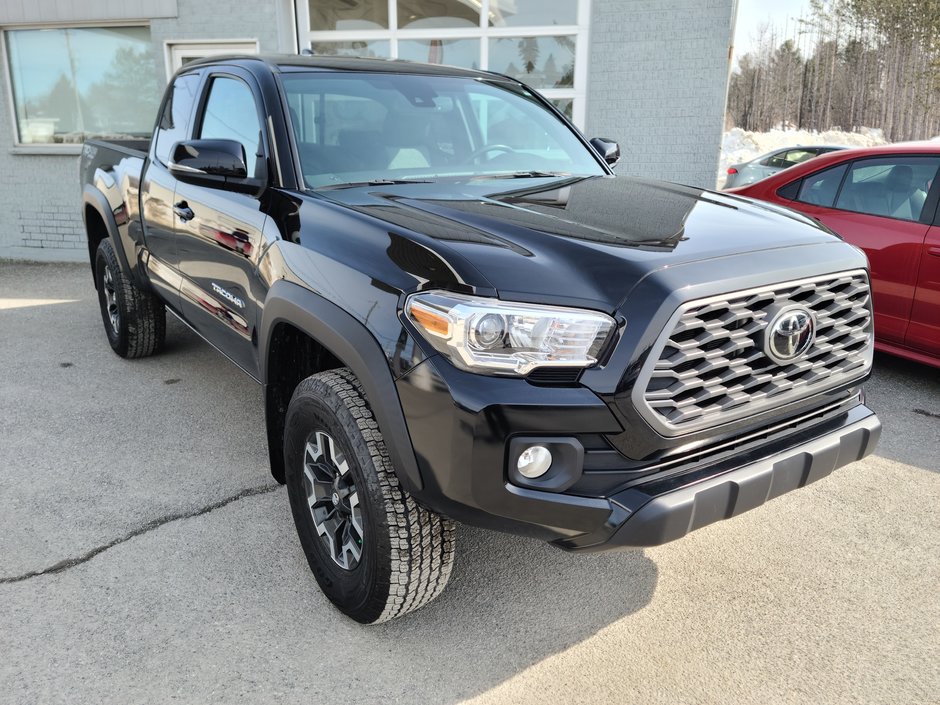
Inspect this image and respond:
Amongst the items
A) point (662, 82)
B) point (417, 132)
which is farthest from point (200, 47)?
point (417, 132)

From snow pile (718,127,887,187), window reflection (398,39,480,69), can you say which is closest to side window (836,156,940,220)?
window reflection (398,39,480,69)

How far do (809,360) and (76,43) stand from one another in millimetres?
9667

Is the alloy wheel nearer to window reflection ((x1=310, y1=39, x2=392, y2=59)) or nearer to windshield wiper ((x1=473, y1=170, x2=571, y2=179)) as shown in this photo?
windshield wiper ((x1=473, y1=170, x2=571, y2=179))

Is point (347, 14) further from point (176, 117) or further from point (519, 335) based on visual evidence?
point (519, 335)

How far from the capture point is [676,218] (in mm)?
2557

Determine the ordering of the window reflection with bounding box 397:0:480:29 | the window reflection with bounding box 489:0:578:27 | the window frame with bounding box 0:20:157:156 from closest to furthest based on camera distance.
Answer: the window reflection with bounding box 489:0:578:27 < the window reflection with bounding box 397:0:480:29 < the window frame with bounding box 0:20:157:156

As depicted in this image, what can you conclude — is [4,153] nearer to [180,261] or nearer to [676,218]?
[180,261]

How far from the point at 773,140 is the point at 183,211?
37.3 m

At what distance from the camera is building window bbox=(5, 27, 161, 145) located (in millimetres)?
9141

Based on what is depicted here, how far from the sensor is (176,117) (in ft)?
13.9

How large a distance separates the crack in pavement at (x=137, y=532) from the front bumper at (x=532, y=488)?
159 cm

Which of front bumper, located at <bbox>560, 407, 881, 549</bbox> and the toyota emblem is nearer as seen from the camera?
front bumper, located at <bbox>560, 407, 881, 549</bbox>

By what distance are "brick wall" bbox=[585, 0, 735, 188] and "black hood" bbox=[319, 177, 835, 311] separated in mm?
5319

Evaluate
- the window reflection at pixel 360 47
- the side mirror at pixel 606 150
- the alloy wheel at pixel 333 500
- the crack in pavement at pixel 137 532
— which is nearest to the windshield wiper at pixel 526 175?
the side mirror at pixel 606 150
